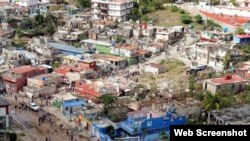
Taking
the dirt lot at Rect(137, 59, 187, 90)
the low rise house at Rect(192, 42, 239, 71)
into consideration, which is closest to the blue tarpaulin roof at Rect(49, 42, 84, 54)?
the dirt lot at Rect(137, 59, 187, 90)

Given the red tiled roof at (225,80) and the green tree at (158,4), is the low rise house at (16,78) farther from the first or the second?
the green tree at (158,4)

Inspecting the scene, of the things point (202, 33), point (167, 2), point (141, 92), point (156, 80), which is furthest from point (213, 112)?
point (167, 2)

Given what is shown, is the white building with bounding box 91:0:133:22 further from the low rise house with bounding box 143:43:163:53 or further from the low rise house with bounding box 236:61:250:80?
the low rise house with bounding box 236:61:250:80

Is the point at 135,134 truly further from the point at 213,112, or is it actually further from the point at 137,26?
the point at 137,26

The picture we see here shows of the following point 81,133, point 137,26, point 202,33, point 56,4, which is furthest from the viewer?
point 56,4

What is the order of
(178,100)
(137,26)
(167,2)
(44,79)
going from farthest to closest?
(167,2), (137,26), (44,79), (178,100)

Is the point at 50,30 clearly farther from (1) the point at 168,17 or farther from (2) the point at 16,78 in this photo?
(2) the point at 16,78
